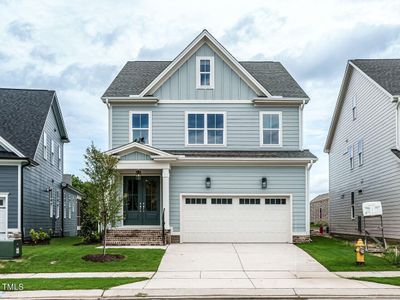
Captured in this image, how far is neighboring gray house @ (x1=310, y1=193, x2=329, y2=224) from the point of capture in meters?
47.9

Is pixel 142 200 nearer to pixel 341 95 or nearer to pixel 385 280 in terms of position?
pixel 385 280

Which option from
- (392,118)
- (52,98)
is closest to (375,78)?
(392,118)

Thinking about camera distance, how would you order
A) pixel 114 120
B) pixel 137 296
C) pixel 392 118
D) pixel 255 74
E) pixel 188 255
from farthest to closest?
pixel 255 74
pixel 114 120
pixel 392 118
pixel 188 255
pixel 137 296

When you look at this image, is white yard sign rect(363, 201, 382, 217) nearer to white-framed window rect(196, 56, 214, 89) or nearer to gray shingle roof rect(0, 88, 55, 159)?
white-framed window rect(196, 56, 214, 89)

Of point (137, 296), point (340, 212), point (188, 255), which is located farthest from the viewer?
point (340, 212)

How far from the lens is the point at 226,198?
81.0 feet

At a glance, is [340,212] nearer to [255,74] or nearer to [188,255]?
[255,74]

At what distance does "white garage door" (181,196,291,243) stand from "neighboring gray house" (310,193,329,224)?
23.4 m

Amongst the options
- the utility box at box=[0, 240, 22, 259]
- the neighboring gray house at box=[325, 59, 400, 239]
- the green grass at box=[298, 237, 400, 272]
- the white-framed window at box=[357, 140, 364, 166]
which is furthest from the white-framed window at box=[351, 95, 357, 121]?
the utility box at box=[0, 240, 22, 259]

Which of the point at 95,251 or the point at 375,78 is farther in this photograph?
the point at 375,78

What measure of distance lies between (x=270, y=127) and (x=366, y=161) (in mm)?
5838

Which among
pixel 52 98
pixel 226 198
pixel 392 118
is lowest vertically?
pixel 226 198

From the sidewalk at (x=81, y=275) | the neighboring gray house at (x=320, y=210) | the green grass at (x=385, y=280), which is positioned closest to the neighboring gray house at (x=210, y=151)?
the sidewalk at (x=81, y=275)

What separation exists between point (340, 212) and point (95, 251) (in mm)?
18324
